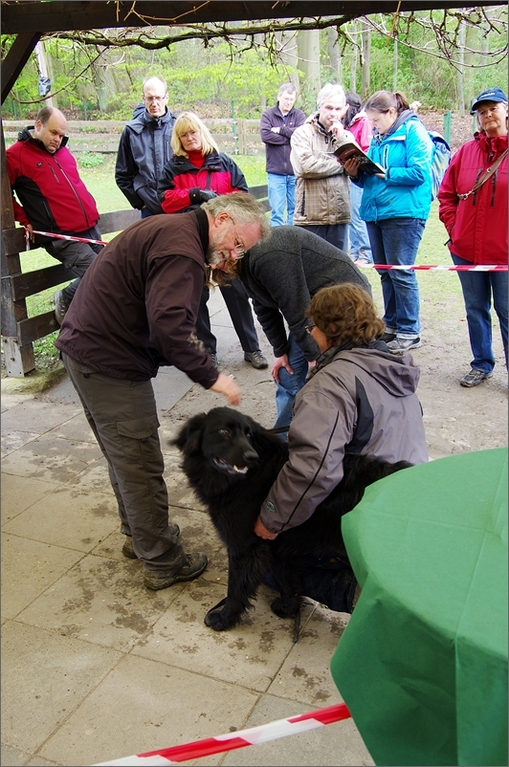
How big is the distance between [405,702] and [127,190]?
18.4ft

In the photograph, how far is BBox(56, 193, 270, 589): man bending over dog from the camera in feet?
8.30

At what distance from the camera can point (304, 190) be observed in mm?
6547

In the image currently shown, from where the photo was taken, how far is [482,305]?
519cm

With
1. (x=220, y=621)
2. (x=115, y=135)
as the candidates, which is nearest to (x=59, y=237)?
(x=220, y=621)

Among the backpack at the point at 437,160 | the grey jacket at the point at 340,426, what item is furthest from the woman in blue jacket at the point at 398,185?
the grey jacket at the point at 340,426

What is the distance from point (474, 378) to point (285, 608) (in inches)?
122

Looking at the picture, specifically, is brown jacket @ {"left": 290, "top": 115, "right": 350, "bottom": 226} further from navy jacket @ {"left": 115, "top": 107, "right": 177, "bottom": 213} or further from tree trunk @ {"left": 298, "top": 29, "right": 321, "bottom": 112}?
tree trunk @ {"left": 298, "top": 29, "right": 321, "bottom": 112}

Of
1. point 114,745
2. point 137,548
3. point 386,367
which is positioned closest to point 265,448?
point 386,367

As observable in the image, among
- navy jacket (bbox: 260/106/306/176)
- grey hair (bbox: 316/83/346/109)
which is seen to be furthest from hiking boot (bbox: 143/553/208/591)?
navy jacket (bbox: 260/106/306/176)

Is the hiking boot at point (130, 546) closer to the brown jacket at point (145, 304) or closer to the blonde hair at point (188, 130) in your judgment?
the brown jacket at point (145, 304)

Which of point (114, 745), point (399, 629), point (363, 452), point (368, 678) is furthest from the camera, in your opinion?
point (363, 452)

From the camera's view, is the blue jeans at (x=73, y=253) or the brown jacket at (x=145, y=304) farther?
the blue jeans at (x=73, y=253)

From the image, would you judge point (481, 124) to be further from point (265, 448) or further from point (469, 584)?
point (469, 584)

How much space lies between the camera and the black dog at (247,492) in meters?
2.51
